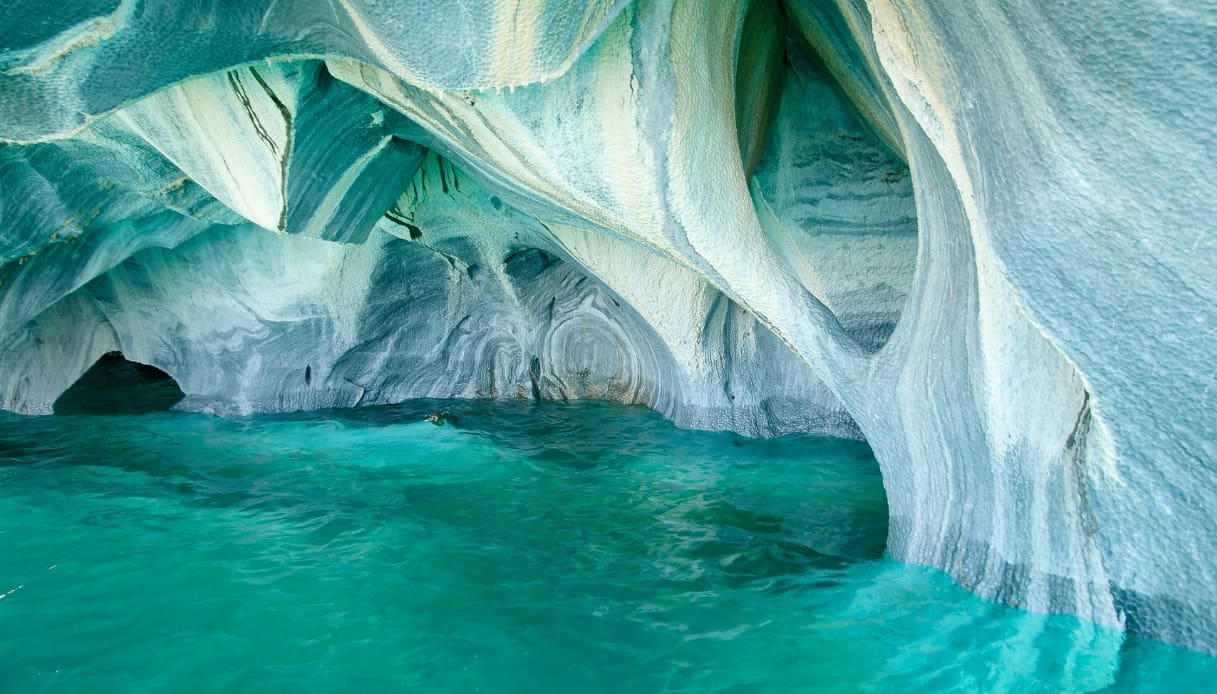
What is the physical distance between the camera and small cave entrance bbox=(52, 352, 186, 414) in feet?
28.8

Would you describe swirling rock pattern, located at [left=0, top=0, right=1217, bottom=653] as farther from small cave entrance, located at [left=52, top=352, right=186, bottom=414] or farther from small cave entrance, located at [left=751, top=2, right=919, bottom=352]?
small cave entrance, located at [left=52, top=352, right=186, bottom=414]

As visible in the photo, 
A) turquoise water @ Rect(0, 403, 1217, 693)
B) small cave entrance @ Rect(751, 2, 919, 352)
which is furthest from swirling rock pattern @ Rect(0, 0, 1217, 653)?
turquoise water @ Rect(0, 403, 1217, 693)

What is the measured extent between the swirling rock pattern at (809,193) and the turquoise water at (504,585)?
440 mm

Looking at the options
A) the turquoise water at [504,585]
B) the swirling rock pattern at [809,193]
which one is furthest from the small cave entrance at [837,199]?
the turquoise water at [504,585]

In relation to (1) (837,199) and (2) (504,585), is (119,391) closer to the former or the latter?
(2) (504,585)

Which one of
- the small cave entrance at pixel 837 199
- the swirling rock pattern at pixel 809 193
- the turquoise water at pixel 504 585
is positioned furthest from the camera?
the small cave entrance at pixel 837 199

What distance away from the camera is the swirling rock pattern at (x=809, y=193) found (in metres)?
2.36

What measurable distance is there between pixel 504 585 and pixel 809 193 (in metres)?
3.71

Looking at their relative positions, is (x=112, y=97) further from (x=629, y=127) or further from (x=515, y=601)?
(x=515, y=601)

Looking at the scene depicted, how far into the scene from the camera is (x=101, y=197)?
21.0 feet

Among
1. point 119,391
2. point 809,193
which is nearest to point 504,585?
point 809,193

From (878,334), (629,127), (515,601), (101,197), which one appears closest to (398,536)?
(515,601)

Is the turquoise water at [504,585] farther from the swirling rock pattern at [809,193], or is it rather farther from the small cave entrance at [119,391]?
the small cave entrance at [119,391]

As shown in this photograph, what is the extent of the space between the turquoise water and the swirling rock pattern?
0.44 metres
